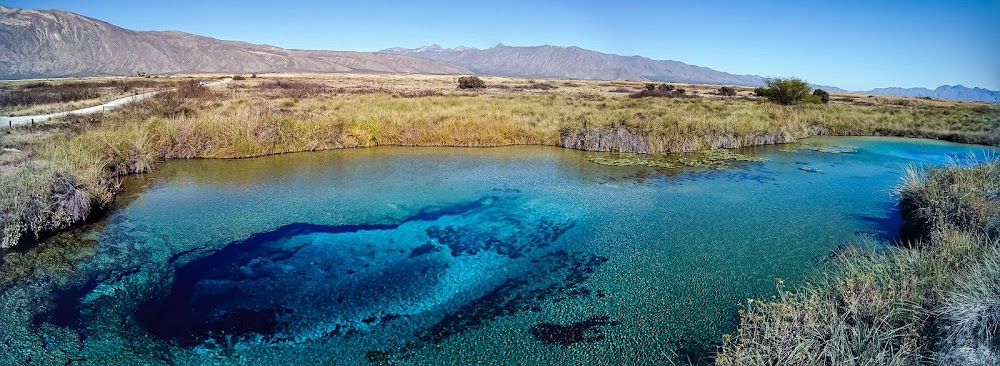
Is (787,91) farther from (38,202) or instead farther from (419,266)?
(38,202)

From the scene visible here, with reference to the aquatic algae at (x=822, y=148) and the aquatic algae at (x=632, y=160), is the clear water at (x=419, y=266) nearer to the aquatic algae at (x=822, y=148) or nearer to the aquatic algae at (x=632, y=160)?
the aquatic algae at (x=632, y=160)

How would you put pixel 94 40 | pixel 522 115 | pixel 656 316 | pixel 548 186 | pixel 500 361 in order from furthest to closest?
pixel 94 40 < pixel 522 115 < pixel 548 186 < pixel 656 316 < pixel 500 361

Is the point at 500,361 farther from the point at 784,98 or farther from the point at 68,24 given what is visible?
the point at 68,24

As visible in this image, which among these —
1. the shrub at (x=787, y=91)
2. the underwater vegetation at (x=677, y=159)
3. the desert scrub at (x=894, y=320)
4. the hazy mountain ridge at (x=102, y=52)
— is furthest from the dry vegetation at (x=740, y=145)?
the hazy mountain ridge at (x=102, y=52)

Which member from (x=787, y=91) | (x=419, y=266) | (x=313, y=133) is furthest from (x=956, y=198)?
(x=787, y=91)

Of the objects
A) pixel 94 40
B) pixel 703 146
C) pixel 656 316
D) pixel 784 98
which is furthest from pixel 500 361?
Result: pixel 94 40
